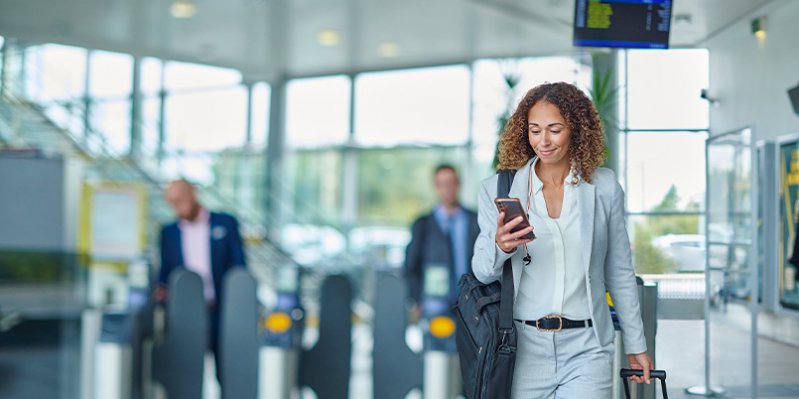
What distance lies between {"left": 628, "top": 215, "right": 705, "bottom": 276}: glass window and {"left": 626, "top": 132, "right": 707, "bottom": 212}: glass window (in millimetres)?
46

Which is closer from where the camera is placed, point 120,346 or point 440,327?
point 440,327

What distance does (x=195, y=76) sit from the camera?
14.2 metres

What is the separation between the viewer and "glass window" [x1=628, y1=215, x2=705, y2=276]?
358cm

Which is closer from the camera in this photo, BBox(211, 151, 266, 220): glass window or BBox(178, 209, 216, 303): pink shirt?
BBox(178, 209, 216, 303): pink shirt

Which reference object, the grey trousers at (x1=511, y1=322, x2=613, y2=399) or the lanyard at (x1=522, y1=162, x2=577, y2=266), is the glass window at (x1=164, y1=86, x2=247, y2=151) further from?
the grey trousers at (x1=511, y1=322, x2=613, y2=399)

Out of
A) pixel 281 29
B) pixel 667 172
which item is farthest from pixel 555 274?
pixel 281 29

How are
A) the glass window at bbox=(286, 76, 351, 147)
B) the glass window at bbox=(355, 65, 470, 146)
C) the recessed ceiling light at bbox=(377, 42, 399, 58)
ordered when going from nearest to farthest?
1. the recessed ceiling light at bbox=(377, 42, 399, 58)
2. the glass window at bbox=(355, 65, 470, 146)
3. the glass window at bbox=(286, 76, 351, 147)

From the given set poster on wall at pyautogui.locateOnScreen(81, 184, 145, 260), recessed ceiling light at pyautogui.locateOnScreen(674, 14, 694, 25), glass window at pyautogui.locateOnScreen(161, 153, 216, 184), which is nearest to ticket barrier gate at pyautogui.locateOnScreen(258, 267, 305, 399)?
poster on wall at pyautogui.locateOnScreen(81, 184, 145, 260)

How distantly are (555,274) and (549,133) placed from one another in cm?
34

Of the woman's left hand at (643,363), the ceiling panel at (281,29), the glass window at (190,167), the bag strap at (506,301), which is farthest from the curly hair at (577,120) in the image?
the glass window at (190,167)

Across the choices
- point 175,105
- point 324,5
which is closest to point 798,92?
point 324,5

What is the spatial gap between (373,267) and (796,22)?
10.1m

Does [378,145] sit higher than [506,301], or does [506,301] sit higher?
[378,145]

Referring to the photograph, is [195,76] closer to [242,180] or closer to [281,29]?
[242,180]
